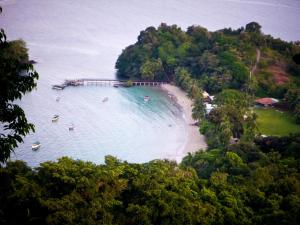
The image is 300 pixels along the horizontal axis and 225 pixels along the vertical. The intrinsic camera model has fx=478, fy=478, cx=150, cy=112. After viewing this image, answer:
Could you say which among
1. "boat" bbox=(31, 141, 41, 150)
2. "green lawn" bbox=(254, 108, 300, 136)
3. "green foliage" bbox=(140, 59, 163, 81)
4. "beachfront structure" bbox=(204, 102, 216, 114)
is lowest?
"boat" bbox=(31, 141, 41, 150)

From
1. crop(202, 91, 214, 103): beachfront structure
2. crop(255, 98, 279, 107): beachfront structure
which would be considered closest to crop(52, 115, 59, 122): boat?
crop(202, 91, 214, 103): beachfront structure

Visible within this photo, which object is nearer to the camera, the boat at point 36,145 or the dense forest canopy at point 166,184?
the dense forest canopy at point 166,184

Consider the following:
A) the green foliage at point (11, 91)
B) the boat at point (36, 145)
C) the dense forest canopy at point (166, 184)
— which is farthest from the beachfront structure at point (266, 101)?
the green foliage at point (11, 91)

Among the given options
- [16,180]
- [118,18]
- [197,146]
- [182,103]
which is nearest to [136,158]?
[197,146]

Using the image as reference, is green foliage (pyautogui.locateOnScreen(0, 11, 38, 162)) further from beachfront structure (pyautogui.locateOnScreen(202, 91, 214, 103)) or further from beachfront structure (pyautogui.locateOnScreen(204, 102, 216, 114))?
beachfront structure (pyautogui.locateOnScreen(202, 91, 214, 103))

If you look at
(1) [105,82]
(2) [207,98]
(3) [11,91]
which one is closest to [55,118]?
(1) [105,82]

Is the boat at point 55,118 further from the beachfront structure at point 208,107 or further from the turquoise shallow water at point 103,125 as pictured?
the beachfront structure at point 208,107

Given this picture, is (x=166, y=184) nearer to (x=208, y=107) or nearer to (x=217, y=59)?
(x=208, y=107)
